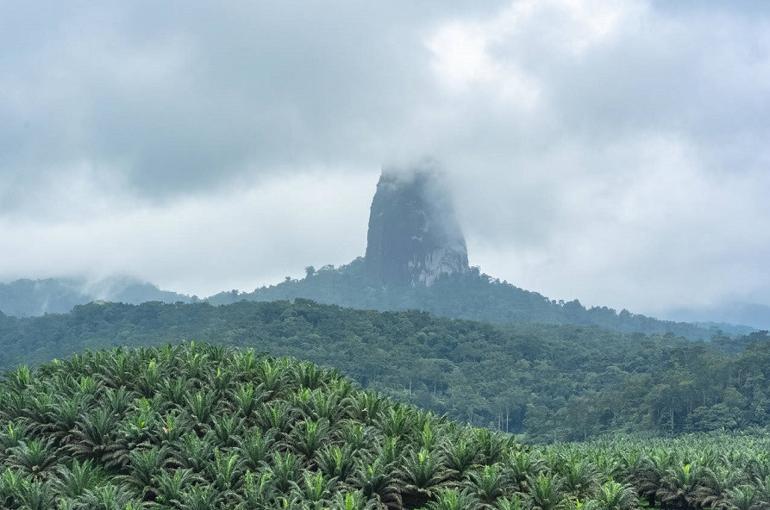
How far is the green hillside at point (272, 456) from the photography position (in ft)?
91.7

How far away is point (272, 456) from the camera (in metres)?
30.5

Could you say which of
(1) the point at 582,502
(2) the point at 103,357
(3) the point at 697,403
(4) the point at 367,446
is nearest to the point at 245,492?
(4) the point at 367,446

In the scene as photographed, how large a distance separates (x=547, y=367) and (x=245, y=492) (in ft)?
458

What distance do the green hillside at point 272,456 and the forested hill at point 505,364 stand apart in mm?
78701

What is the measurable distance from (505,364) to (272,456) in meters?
136

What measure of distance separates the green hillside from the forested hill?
258 feet

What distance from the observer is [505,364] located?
163 metres

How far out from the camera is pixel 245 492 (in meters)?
27.4

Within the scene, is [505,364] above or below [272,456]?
above

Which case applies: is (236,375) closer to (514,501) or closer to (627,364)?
(514,501)

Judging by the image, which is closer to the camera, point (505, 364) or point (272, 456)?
point (272, 456)

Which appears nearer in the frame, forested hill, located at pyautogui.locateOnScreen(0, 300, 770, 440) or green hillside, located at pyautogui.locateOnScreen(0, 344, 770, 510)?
green hillside, located at pyautogui.locateOnScreen(0, 344, 770, 510)

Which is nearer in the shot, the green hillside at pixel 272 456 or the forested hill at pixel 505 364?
the green hillside at pixel 272 456

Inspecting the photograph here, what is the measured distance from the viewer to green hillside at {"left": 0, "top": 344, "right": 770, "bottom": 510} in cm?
2794
